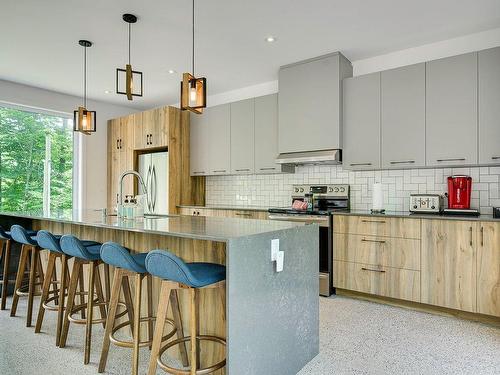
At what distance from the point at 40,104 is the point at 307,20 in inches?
171

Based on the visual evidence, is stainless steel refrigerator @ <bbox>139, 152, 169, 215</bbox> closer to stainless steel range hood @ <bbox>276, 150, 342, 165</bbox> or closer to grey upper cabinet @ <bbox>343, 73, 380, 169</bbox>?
stainless steel range hood @ <bbox>276, 150, 342, 165</bbox>

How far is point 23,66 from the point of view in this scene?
177 inches

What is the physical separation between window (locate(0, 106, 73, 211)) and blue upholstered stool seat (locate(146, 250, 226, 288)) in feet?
14.9

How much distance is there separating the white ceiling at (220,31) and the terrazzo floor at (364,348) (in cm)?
275

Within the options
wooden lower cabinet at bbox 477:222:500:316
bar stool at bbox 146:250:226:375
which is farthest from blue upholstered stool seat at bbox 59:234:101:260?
wooden lower cabinet at bbox 477:222:500:316

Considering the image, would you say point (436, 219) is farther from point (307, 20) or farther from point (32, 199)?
point (32, 199)

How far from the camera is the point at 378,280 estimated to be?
358cm

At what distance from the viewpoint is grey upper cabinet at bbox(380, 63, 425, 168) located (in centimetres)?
360

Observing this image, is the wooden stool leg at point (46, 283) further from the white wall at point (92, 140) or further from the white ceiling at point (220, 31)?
the white wall at point (92, 140)

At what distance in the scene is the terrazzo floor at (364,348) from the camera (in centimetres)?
229

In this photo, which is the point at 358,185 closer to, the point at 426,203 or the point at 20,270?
the point at 426,203

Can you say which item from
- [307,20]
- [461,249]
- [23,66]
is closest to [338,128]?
[307,20]

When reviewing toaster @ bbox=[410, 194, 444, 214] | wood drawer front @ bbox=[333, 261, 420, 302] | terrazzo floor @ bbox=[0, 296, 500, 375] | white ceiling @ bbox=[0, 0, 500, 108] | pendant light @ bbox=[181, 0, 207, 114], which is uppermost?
white ceiling @ bbox=[0, 0, 500, 108]

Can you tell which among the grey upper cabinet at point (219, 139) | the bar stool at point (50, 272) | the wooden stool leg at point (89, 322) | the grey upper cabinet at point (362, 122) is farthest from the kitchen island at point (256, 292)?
the grey upper cabinet at point (219, 139)
